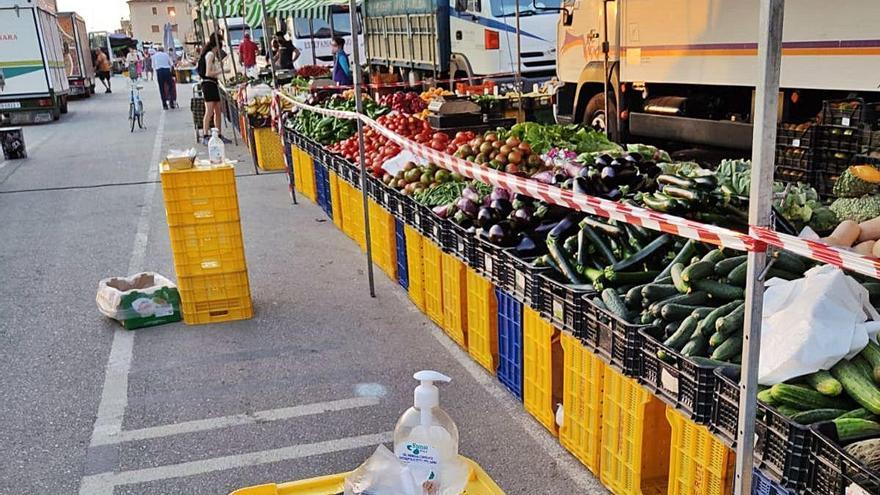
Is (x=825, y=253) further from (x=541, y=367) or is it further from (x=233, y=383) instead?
(x=233, y=383)

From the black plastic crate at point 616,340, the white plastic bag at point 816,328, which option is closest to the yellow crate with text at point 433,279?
the black plastic crate at point 616,340

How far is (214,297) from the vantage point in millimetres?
6074

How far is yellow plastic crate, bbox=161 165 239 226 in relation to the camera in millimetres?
5742

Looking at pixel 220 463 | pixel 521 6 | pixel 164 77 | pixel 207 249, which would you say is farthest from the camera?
pixel 164 77

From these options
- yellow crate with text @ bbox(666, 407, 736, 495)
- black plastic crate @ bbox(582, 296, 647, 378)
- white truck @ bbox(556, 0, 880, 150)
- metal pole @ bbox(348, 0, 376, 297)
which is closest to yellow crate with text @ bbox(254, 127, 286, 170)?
white truck @ bbox(556, 0, 880, 150)

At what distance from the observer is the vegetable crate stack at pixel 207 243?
5.80 meters

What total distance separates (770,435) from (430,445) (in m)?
1.14

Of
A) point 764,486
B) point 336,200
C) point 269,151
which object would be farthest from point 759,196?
point 269,151

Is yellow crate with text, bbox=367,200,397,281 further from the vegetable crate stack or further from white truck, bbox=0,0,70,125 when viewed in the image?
white truck, bbox=0,0,70,125

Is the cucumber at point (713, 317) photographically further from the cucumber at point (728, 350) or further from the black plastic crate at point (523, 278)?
the black plastic crate at point (523, 278)

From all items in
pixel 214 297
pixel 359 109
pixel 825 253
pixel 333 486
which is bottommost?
pixel 214 297

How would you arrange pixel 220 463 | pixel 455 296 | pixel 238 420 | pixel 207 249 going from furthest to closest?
pixel 207 249, pixel 455 296, pixel 238 420, pixel 220 463

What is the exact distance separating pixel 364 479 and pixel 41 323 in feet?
16.5

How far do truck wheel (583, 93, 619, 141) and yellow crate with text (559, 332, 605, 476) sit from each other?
7.46 meters
